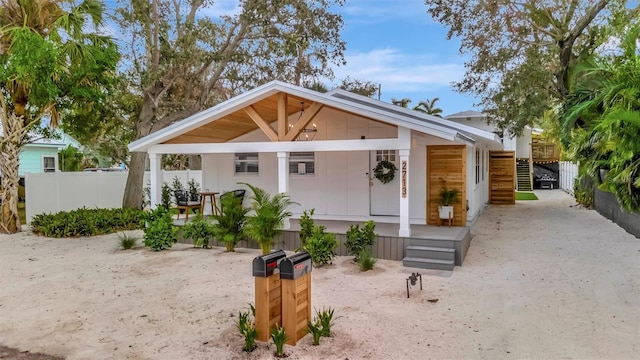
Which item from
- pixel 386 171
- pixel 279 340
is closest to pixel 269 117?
pixel 386 171

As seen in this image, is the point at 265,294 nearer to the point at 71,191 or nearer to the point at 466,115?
the point at 71,191

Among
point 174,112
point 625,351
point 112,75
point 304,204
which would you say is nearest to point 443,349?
point 625,351

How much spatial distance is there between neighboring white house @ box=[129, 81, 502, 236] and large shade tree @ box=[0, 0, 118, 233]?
96.8 inches

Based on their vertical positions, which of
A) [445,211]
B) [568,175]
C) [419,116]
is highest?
[419,116]

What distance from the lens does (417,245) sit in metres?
7.67

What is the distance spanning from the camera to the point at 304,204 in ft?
35.6

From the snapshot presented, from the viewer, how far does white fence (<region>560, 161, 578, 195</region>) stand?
20.1 metres

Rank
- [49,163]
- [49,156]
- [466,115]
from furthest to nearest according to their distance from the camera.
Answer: [466,115] < [49,163] < [49,156]

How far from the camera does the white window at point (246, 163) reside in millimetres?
11414

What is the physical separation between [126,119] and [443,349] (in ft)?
47.2

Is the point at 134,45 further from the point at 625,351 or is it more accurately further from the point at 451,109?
the point at 451,109

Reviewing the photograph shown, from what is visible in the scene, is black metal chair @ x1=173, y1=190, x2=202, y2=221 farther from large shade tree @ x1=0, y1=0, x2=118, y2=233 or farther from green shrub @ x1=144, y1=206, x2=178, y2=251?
large shade tree @ x1=0, y1=0, x2=118, y2=233

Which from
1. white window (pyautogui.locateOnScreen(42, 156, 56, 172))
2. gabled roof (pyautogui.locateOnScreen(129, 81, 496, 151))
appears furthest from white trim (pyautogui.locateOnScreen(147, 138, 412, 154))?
white window (pyautogui.locateOnScreen(42, 156, 56, 172))

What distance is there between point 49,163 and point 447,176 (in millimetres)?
19590
